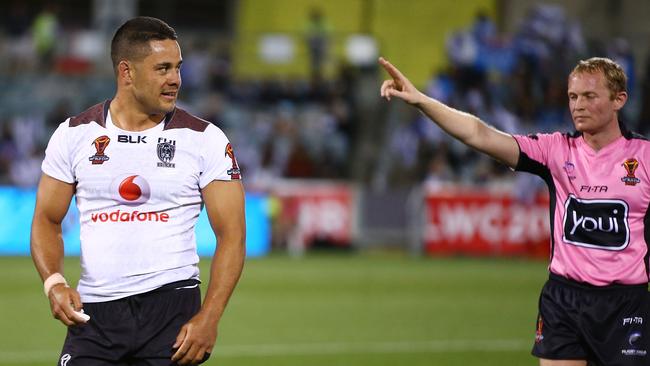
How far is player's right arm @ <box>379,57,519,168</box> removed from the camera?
5488 millimetres

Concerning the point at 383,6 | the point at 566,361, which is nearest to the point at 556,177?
the point at 566,361

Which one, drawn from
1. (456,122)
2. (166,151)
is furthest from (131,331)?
(456,122)

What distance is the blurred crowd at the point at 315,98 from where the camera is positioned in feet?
75.5

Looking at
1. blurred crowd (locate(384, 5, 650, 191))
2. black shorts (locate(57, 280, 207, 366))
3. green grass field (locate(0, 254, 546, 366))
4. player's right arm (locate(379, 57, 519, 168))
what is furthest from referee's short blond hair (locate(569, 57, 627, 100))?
blurred crowd (locate(384, 5, 650, 191))

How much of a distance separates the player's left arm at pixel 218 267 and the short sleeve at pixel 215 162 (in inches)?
1.0

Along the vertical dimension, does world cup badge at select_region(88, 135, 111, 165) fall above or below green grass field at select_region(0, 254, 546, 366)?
above

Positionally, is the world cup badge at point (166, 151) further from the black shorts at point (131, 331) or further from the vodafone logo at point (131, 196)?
the black shorts at point (131, 331)

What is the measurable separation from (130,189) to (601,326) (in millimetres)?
2468

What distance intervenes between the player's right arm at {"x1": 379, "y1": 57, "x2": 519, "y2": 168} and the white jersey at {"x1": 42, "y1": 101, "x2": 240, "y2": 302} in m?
1.04

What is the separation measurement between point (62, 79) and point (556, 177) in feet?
66.7

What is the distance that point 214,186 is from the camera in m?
4.80

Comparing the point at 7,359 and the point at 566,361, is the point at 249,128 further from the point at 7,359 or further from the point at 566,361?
the point at 566,361

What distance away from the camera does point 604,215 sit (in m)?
5.80

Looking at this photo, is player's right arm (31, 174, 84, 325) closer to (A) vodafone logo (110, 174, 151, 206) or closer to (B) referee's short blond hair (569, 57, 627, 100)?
(A) vodafone logo (110, 174, 151, 206)
